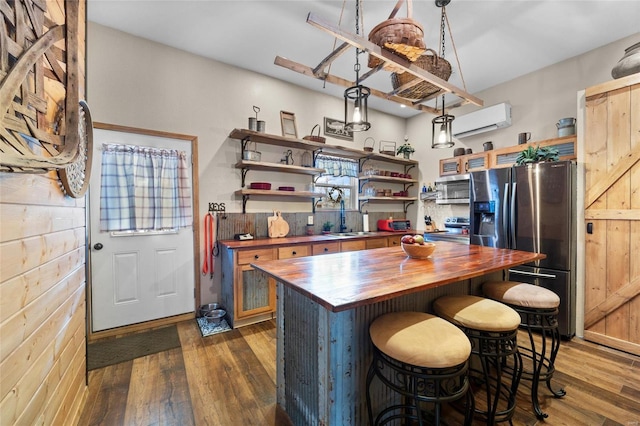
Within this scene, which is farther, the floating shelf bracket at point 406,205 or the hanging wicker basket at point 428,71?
the floating shelf bracket at point 406,205

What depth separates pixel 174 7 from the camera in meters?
2.51

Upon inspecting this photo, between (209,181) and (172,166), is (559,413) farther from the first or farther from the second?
(172,166)

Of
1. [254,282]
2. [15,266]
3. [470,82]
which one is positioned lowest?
[254,282]

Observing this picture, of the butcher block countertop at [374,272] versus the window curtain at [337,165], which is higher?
the window curtain at [337,165]

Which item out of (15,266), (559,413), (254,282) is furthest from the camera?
(254,282)

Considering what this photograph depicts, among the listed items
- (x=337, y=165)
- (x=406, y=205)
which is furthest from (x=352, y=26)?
(x=406, y=205)

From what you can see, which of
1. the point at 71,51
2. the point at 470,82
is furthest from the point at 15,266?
the point at 470,82

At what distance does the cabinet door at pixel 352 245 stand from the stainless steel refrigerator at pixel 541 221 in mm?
1513

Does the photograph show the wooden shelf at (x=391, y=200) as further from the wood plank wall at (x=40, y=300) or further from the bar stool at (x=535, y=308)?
the wood plank wall at (x=40, y=300)

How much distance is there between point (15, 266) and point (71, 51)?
0.99m

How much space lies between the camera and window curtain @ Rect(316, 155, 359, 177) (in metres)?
4.32

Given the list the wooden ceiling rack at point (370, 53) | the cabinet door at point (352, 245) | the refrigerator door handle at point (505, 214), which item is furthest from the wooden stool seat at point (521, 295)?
the cabinet door at point (352, 245)

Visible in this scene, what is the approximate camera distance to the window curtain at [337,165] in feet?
14.2

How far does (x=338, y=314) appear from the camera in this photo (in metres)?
1.30
